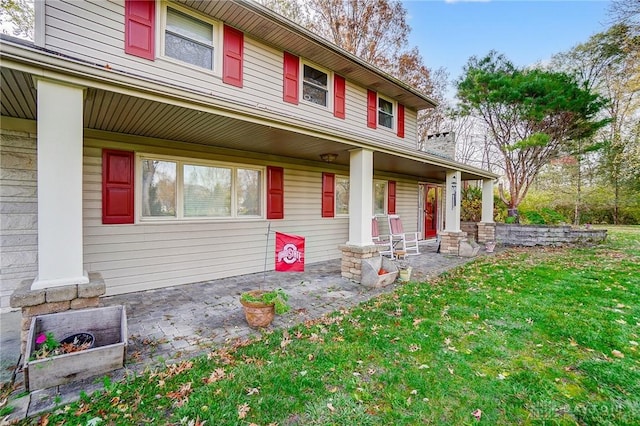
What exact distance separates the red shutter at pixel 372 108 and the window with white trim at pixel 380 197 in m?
1.82

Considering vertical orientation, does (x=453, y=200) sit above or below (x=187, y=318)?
above

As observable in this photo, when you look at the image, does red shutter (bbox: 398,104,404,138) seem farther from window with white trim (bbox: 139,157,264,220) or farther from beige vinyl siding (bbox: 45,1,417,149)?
window with white trim (bbox: 139,157,264,220)

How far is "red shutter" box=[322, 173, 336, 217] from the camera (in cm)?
724

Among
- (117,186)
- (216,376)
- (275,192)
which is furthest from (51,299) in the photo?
(275,192)

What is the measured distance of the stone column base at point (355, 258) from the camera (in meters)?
5.21

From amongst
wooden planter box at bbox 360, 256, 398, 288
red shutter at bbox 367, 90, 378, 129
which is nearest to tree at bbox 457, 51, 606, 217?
red shutter at bbox 367, 90, 378, 129

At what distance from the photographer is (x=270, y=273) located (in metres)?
5.96

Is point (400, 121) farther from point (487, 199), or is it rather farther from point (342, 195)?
point (487, 199)

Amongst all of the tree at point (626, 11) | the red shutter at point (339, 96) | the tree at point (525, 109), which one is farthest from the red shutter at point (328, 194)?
the tree at point (626, 11)

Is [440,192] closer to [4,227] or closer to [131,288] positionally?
[131,288]

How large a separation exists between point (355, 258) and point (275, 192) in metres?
2.27

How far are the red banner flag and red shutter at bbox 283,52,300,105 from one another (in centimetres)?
385

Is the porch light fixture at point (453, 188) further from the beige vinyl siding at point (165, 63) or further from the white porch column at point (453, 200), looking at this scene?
the beige vinyl siding at point (165, 63)

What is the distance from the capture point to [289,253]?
3771 millimetres
